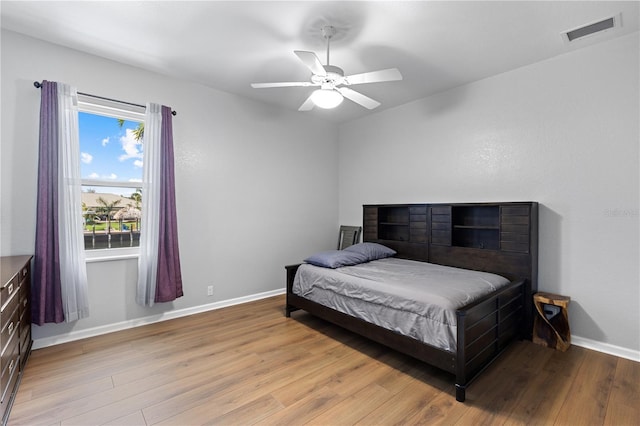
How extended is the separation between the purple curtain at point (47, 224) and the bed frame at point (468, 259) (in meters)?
2.29

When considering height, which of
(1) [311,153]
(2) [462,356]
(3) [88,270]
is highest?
(1) [311,153]

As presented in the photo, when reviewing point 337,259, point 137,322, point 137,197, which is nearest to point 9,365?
point 137,322

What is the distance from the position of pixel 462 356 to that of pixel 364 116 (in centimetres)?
394

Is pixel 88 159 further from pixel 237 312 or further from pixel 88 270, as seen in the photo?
pixel 237 312

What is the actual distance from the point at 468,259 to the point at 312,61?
2.78 meters

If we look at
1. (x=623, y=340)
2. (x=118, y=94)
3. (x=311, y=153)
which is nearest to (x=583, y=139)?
(x=623, y=340)

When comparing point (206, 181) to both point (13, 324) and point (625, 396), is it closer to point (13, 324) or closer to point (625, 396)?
point (13, 324)

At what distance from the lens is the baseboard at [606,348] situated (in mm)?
2614

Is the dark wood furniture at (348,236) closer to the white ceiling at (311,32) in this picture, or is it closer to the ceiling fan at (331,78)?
the white ceiling at (311,32)

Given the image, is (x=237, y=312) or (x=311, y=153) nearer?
(x=237, y=312)

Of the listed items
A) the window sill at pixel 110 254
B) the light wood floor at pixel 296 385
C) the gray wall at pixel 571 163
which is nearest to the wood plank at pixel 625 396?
the light wood floor at pixel 296 385

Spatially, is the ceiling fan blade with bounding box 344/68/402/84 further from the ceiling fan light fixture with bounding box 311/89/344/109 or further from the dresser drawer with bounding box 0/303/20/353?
the dresser drawer with bounding box 0/303/20/353

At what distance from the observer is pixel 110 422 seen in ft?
6.01

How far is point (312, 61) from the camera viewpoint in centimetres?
224
